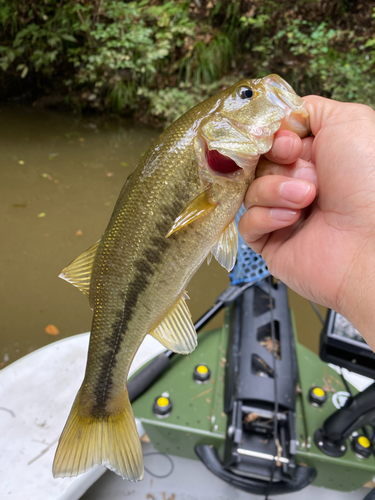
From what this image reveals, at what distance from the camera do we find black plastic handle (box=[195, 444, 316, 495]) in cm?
207

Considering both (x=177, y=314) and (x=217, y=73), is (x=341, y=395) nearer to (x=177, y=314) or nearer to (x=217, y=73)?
(x=177, y=314)

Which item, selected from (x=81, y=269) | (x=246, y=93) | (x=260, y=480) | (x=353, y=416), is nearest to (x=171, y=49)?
(x=246, y=93)

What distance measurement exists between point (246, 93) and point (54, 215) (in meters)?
4.57

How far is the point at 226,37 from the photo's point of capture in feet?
27.3

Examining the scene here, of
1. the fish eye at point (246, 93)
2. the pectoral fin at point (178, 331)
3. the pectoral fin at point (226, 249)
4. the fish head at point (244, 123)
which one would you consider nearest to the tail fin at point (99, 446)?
the pectoral fin at point (178, 331)

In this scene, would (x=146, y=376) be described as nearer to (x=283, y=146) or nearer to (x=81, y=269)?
(x=81, y=269)

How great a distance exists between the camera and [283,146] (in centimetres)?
128

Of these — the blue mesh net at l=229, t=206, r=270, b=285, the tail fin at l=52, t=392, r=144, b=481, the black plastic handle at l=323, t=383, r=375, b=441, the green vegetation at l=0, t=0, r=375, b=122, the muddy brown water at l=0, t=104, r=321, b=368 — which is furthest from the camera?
the green vegetation at l=0, t=0, r=375, b=122

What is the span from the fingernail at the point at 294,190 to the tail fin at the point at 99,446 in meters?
1.13

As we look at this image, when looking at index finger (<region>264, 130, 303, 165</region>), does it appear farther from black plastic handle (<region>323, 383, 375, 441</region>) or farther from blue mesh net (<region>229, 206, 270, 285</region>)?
blue mesh net (<region>229, 206, 270, 285</region>)

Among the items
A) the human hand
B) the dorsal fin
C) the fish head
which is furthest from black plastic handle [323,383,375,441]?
the dorsal fin

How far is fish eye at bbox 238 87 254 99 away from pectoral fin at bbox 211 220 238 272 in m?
0.50

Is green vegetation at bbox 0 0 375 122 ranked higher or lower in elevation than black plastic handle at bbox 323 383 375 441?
higher

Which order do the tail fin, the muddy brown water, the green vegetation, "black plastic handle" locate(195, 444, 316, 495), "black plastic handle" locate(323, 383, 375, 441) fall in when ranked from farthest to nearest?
1. the green vegetation
2. the muddy brown water
3. "black plastic handle" locate(195, 444, 316, 495)
4. "black plastic handle" locate(323, 383, 375, 441)
5. the tail fin
